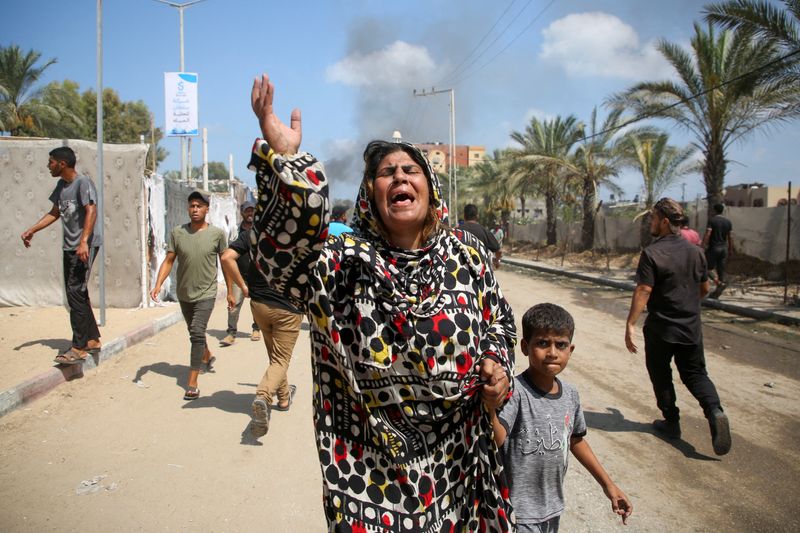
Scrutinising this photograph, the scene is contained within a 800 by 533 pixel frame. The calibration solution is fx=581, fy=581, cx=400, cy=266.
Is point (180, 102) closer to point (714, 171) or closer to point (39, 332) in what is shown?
point (39, 332)

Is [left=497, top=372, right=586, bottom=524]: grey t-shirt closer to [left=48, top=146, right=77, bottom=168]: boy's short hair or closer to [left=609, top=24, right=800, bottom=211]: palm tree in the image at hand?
[left=48, top=146, right=77, bottom=168]: boy's short hair

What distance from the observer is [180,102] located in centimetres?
1527

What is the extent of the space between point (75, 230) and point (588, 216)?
2418cm

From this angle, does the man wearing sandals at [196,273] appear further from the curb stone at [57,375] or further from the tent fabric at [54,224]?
the tent fabric at [54,224]

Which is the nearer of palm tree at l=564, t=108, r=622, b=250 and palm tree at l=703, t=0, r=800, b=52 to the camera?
palm tree at l=703, t=0, r=800, b=52

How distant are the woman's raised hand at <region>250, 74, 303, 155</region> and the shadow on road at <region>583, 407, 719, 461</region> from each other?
4019 millimetres

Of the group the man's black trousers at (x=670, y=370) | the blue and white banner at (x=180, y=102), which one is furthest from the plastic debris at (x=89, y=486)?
the blue and white banner at (x=180, y=102)

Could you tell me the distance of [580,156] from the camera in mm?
25906

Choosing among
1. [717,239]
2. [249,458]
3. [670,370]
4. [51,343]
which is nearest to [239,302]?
[51,343]

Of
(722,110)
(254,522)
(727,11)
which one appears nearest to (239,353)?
(254,522)

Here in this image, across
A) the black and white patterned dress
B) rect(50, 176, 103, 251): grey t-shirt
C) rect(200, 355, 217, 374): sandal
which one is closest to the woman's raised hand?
the black and white patterned dress

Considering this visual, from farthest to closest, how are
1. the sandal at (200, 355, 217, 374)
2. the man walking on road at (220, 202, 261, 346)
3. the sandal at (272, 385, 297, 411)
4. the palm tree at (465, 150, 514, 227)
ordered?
the palm tree at (465, 150, 514, 227)
the man walking on road at (220, 202, 261, 346)
the sandal at (200, 355, 217, 374)
the sandal at (272, 385, 297, 411)

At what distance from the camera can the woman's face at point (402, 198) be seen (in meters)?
1.85

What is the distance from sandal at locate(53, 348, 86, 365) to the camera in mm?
5910
